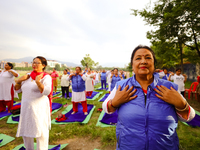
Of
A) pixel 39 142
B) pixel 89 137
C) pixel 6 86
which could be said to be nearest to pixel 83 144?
pixel 89 137

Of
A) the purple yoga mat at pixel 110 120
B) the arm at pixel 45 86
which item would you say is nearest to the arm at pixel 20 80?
the arm at pixel 45 86

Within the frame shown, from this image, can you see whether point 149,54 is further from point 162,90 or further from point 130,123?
point 130,123

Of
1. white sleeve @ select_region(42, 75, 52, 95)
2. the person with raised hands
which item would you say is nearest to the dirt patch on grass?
the person with raised hands

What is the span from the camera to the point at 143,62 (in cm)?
128

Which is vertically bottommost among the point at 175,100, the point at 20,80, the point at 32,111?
the point at 32,111

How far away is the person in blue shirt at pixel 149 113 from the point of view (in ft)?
3.67

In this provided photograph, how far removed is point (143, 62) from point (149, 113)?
1.89ft

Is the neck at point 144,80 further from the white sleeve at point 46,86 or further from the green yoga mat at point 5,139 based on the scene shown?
the green yoga mat at point 5,139

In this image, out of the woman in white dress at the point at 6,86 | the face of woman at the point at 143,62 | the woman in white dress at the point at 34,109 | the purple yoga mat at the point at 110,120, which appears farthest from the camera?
the woman in white dress at the point at 6,86

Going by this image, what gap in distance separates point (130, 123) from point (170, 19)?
9468 mm

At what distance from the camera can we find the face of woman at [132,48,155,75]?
1278mm

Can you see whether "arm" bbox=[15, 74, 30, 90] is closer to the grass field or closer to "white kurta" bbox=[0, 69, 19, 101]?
the grass field

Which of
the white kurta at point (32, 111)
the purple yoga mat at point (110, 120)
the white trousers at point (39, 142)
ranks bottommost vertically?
the purple yoga mat at point (110, 120)

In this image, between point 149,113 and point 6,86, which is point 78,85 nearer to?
point 6,86
